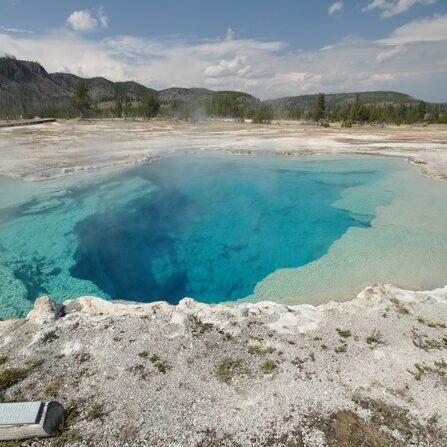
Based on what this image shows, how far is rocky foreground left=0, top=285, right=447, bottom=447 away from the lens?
5848mm

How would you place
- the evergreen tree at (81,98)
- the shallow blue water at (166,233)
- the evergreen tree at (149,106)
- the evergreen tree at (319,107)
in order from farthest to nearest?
the evergreen tree at (149,106) → the evergreen tree at (319,107) → the evergreen tree at (81,98) → the shallow blue water at (166,233)

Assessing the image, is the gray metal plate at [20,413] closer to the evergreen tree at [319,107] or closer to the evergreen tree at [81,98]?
the evergreen tree at [81,98]

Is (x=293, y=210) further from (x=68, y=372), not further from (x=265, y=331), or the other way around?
(x=68, y=372)

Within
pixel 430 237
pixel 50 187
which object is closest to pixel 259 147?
pixel 50 187

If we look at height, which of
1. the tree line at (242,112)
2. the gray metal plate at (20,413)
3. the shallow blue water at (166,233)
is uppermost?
the tree line at (242,112)

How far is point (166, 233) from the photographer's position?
18.1m

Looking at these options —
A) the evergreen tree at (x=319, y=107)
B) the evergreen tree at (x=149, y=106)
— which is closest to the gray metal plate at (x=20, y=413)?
the evergreen tree at (x=319, y=107)

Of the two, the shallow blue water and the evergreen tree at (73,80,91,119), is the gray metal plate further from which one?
the evergreen tree at (73,80,91,119)

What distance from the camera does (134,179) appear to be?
2725 cm

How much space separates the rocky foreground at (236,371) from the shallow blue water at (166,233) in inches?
147

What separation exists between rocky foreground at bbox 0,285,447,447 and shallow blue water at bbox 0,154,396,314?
373 cm

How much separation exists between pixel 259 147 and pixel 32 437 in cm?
3928

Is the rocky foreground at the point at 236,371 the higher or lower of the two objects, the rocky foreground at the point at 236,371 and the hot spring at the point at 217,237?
the higher

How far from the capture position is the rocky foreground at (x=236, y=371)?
5.85 meters
